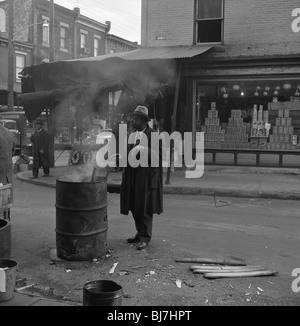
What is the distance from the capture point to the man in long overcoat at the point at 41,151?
1282cm

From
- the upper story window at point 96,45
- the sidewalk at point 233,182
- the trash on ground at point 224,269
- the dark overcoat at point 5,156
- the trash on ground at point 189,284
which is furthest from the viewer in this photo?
the upper story window at point 96,45

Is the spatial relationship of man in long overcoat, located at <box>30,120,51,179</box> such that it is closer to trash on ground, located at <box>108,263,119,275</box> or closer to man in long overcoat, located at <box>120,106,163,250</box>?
man in long overcoat, located at <box>120,106,163,250</box>

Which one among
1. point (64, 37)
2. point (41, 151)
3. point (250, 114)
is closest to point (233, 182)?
point (250, 114)

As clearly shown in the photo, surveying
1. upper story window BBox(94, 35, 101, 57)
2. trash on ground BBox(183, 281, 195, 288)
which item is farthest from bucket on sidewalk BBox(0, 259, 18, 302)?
upper story window BBox(94, 35, 101, 57)

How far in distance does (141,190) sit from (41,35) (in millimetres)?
30183

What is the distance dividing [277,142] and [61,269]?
32.3 ft

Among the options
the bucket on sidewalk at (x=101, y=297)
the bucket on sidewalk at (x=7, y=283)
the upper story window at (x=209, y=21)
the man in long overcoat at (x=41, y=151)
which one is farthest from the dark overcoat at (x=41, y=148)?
the bucket on sidewalk at (x=101, y=297)

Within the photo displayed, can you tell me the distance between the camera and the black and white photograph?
14.7 ft

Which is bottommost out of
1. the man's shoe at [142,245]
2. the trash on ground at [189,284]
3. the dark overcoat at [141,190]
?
the trash on ground at [189,284]

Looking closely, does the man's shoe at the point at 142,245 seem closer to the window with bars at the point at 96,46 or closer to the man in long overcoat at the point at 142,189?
the man in long overcoat at the point at 142,189
